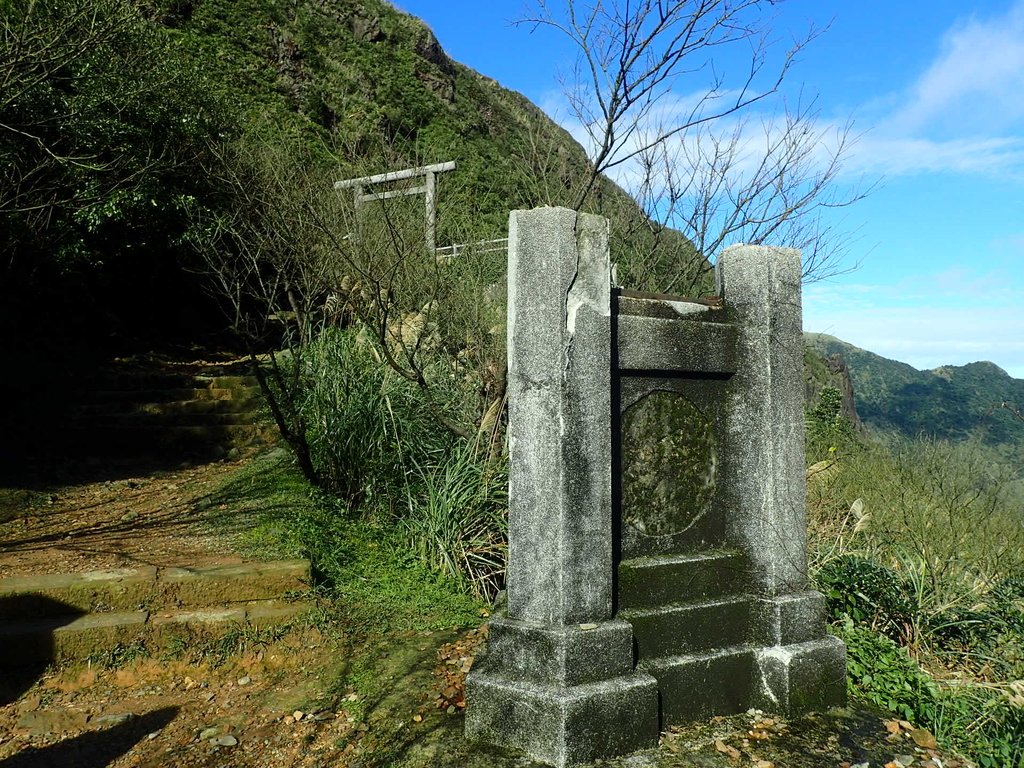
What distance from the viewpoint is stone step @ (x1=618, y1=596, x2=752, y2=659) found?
10.1ft

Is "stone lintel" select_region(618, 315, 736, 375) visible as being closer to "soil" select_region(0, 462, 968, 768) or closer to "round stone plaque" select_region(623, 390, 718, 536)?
"round stone plaque" select_region(623, 390, 718, 536)

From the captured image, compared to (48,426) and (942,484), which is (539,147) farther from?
(48,426)

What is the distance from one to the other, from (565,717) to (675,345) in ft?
5.48

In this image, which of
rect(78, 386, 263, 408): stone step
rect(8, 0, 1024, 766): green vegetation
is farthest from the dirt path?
rect(78, 386, 263, 408): stone step

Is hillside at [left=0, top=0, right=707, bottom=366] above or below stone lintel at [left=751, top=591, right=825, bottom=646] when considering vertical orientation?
above

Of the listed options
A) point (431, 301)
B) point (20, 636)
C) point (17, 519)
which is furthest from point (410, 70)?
point (20, 636)

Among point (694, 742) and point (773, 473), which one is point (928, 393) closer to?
point (773, 473)

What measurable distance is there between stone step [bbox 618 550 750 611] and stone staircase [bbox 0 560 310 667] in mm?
2296

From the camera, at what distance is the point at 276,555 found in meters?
4.84

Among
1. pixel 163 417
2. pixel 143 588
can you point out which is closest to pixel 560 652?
pixel 143 588

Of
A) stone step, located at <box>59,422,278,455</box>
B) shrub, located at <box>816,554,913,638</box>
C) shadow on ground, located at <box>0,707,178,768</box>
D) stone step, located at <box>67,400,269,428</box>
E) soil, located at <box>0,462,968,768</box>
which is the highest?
stone step, located at <box>67,400,269,428</box>

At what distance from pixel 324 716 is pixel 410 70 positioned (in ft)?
78.7

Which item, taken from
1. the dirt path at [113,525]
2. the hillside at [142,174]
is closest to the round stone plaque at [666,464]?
the dirt path at [113,525]

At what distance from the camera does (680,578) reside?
3236 millimetres
